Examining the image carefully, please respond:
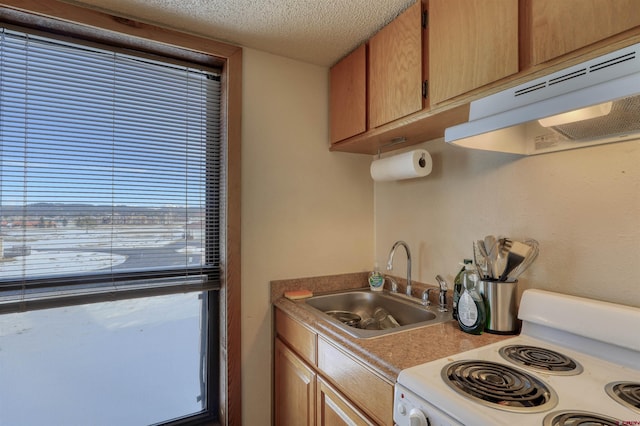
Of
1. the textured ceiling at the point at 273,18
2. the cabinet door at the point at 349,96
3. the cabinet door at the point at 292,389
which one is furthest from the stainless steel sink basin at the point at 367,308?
the textured ceiling at the point at 273,18

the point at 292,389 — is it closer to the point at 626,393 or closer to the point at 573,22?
the point at 626,393

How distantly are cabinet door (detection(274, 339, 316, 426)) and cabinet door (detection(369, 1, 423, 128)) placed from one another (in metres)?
1.19

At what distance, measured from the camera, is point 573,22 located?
0.81 meters

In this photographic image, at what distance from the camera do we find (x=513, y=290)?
1168mm

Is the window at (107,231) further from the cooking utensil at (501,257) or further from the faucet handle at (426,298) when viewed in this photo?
the cooking utensil at (501,257)

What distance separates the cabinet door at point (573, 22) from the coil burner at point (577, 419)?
2.84ft

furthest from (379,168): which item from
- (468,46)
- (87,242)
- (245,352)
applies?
(87,242)

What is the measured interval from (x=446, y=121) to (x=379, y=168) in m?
0.45

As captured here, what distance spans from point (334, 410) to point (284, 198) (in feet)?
3.44

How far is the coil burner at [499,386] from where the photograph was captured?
0.73m

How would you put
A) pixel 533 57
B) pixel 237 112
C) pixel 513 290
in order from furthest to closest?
1. pixel 237 112
2. pixel 513 290
3. pixel 533 57

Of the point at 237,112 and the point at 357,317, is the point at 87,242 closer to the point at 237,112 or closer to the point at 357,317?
the point at 237,112

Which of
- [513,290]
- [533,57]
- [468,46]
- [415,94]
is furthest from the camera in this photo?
[415,94]

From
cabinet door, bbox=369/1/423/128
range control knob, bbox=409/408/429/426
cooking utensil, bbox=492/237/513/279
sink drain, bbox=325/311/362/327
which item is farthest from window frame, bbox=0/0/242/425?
cooking utensil, bbox=492/237/513/279
